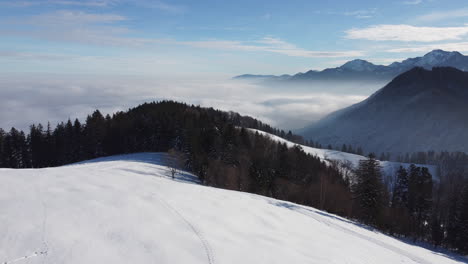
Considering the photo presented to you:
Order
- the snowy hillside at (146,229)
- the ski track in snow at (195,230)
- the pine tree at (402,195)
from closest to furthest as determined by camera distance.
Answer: the snowy hillside at (146,229) → the ski track in snow at (195,230) → the pine tree at (402,195)

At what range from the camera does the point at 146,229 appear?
13820 mm

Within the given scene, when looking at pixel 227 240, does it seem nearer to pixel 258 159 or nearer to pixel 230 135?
pixel 258 159

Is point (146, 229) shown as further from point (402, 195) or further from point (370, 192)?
point (402, 195)

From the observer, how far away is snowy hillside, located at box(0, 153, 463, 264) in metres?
11.3

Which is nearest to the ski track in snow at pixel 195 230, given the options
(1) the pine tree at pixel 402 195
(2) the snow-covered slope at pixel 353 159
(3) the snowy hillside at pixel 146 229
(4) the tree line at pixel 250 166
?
(3) the snowy hillside at pixel 146 229

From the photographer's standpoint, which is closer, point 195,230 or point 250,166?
point 195,230

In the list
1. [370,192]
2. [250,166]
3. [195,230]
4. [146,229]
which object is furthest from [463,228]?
[146,229]

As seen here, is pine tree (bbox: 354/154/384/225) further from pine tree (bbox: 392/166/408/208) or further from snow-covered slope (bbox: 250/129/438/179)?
snow-covered slope (bbox: 250/129/438/179)

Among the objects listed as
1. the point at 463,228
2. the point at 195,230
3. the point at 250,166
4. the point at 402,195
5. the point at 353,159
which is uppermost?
the point at 195,230

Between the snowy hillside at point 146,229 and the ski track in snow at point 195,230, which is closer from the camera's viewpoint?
the snowy hillside at point 146,229

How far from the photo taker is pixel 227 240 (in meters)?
14.3

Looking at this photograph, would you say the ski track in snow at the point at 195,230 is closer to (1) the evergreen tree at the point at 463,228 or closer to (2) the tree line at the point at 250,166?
(2) the tree line at the point at 250,166

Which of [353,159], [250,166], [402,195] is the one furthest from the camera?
[353,159]

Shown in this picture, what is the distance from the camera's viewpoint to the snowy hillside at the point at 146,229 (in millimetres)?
11289
